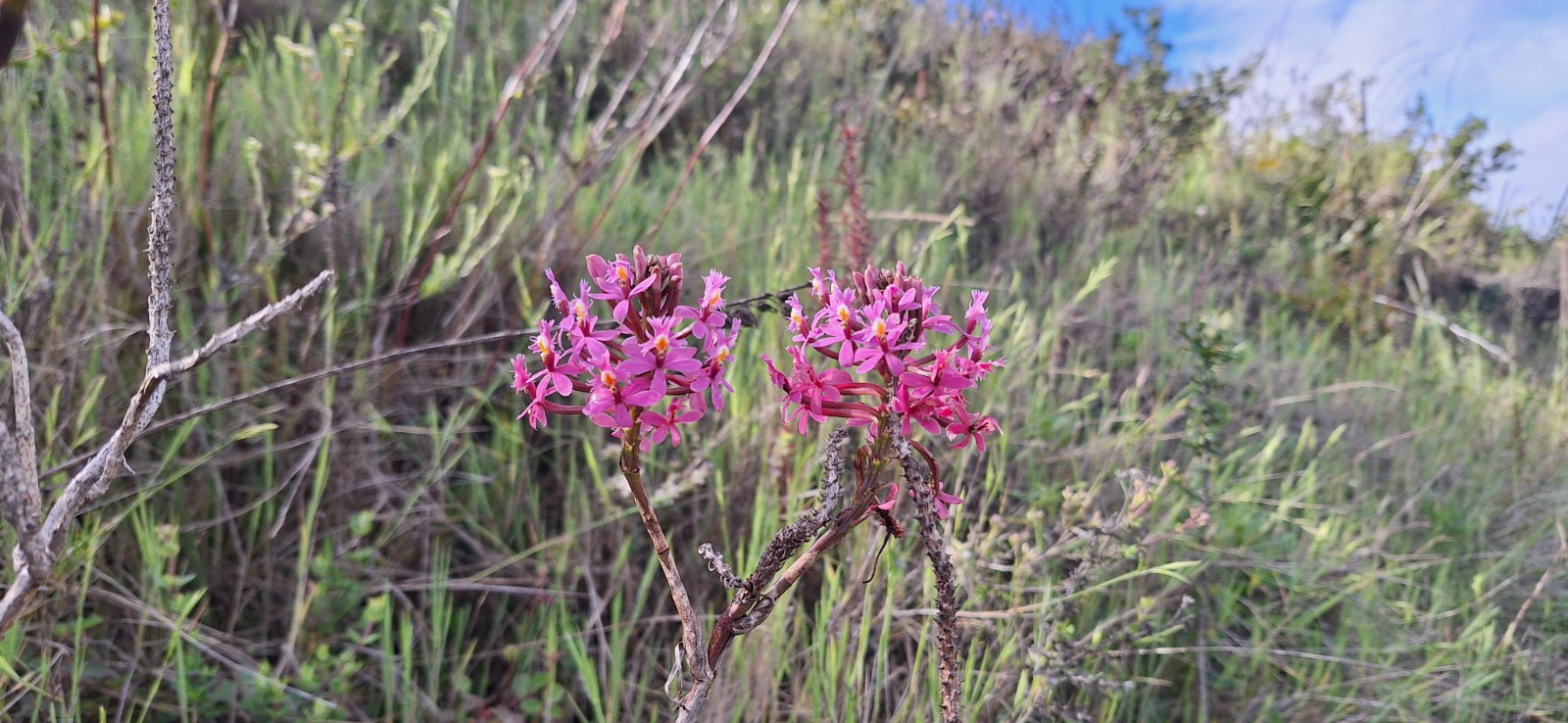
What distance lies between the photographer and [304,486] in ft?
6.72

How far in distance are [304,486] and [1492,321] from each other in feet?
24.3

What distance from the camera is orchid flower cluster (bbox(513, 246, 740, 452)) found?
74cm

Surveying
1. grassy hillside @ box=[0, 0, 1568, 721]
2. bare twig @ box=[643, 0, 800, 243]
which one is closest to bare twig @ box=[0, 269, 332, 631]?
grassy hillside @ box=[0, 0, 1568, 721]

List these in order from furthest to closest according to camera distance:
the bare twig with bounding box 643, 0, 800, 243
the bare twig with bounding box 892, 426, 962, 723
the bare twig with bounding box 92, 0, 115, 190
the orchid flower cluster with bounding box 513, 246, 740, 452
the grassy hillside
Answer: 1. the bare twig with bounding box 643, 0, 800, 243
2. the grassy hillside
3. the bare twig with bounding box 92, 0, 115, 190
4. the bare twig with bounding box 892, 426, 962, 723
5. the orchid flower cluster with bounding box 513, 246, 740, 452

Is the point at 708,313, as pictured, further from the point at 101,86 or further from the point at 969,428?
the point at 101,86

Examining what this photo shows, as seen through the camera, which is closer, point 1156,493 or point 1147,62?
point 1156,493

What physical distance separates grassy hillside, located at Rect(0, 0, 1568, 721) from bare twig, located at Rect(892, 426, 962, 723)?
40cm

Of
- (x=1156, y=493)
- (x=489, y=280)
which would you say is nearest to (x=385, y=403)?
(x=489, y=280)

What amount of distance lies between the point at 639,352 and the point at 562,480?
5.03ft

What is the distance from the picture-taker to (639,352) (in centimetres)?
74

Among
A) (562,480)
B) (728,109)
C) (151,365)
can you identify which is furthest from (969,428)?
(728,109)

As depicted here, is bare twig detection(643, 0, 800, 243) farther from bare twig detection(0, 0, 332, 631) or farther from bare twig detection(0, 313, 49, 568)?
bare twig detection(0, 313, 49, 568)

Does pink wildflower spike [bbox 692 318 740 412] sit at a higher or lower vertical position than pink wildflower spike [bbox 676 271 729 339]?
lower

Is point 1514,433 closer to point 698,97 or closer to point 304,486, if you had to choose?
point 698,97
